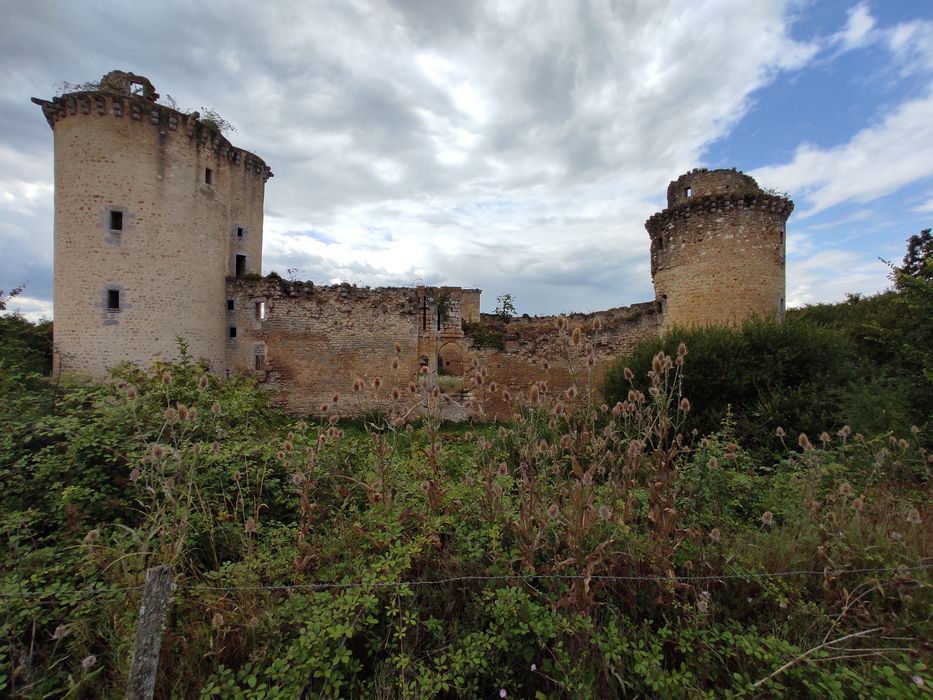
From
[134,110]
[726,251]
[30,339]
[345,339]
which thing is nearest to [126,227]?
[134,110]

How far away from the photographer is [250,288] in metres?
15.8

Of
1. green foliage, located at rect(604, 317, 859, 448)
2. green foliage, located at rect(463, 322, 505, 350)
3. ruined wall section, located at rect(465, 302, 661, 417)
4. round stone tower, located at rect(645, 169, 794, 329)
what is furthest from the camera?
green foliage, located at rect(463, 322, 505, 350)

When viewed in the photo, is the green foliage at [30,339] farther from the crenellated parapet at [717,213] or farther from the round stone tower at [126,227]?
the crenellated parapet at [717,213]

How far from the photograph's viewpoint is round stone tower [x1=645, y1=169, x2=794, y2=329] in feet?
41.1

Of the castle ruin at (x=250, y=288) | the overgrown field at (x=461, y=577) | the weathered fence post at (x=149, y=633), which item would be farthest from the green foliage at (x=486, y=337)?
the weathered fence post at (x=149, y=633)

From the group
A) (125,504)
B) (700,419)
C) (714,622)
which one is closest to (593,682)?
(714,622)

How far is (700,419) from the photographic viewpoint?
328 inches

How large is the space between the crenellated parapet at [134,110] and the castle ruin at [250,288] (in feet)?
0.12

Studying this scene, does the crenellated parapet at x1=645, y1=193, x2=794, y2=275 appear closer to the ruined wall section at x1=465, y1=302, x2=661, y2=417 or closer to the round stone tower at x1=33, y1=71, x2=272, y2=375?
the ruined wall section at x1=465, y1=302, x2=661, y2=417

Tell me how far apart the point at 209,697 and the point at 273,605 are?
0.51 meters

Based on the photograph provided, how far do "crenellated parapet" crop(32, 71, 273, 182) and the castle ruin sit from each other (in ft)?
0.12

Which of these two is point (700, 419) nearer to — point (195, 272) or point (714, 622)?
point (714, 622)

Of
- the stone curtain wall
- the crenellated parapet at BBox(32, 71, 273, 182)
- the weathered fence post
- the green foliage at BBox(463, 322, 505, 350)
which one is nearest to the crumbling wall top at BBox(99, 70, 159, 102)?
the crenellated parapet at BBox(32, 71, 273, 182)

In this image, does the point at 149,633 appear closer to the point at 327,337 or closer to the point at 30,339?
the point at 327,337
